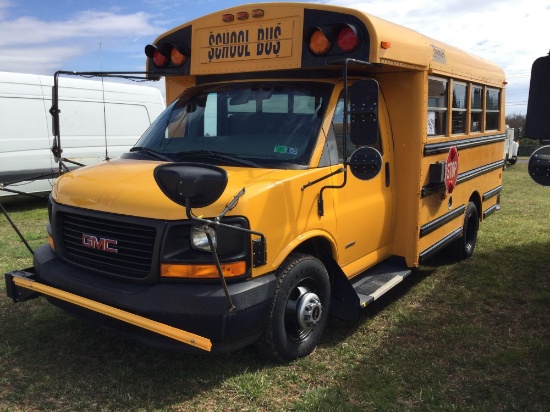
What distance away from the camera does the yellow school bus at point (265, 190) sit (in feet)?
10.4

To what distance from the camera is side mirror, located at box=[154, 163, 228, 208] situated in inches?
108

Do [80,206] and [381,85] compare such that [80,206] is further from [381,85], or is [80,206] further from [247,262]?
[381,85]

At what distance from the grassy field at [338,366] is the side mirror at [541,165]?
1484 millimetres

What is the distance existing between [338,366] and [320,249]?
875 mm

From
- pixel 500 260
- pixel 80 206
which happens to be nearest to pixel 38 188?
pixel 80 206

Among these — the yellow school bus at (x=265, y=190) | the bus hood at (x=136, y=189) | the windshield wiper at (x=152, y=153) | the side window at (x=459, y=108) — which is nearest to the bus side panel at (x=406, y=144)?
the yellow school bus at (x=265, y=190)

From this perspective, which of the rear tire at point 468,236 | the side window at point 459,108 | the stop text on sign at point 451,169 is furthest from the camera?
the rear tire at point 468,236

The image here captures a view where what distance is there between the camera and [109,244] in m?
3.43

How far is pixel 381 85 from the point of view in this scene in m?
4.72

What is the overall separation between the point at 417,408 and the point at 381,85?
2.73 m

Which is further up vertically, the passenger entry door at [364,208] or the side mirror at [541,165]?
the side mirror at [541,165]

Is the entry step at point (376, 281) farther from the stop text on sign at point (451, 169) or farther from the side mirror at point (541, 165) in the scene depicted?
the side mirror at point (541, 165)

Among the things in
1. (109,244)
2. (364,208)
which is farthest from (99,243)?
(364,208)

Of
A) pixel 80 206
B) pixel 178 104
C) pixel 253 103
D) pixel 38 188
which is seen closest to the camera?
pixel 80 206
